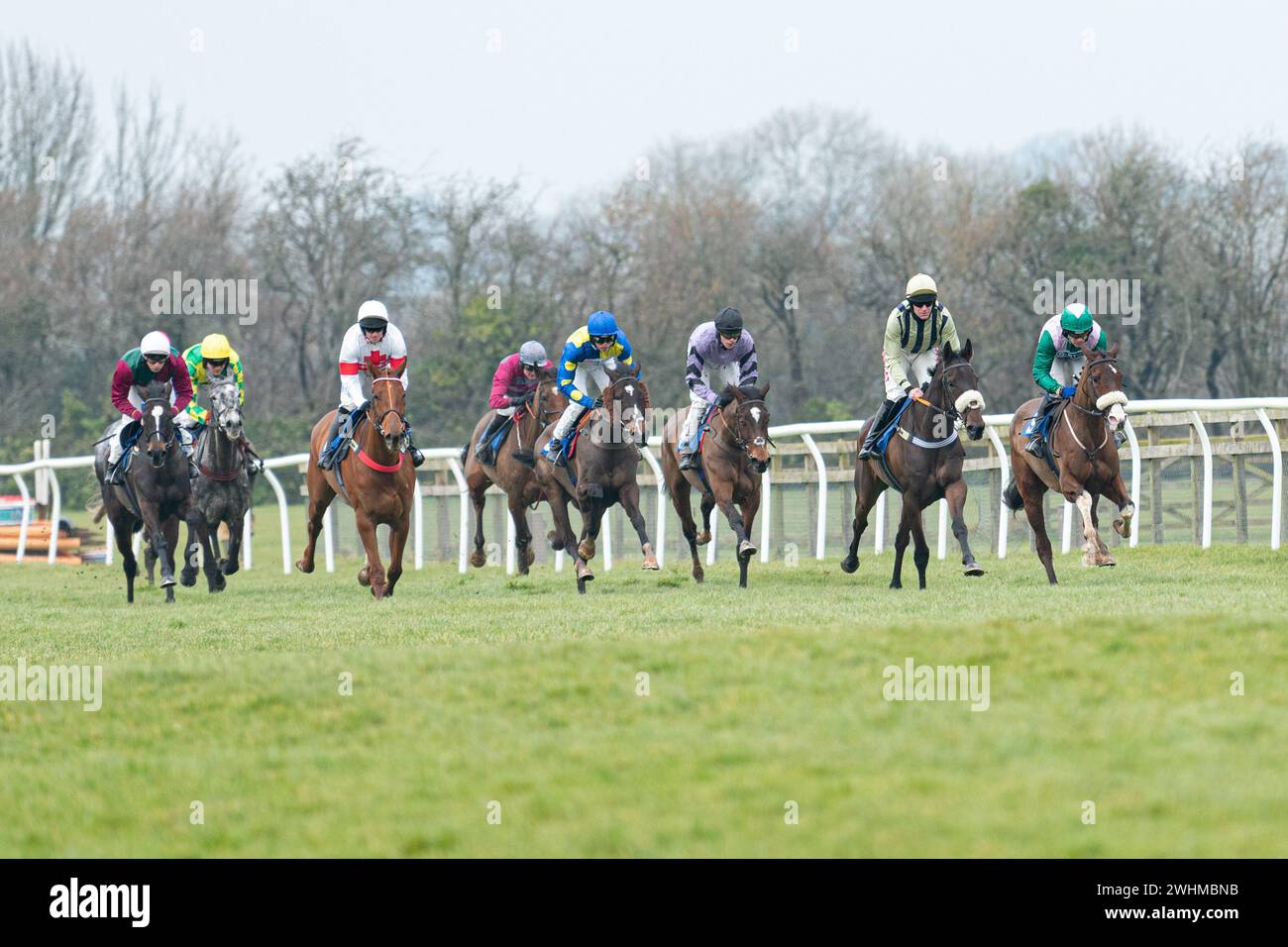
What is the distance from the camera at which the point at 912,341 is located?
43.7ft

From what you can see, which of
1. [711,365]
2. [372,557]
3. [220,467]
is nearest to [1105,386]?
[711,365]

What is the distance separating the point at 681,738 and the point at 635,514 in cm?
750

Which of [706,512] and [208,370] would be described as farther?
[208,370]

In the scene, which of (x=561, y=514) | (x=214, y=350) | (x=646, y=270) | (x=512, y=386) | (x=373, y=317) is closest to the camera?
(x=373, y=317)

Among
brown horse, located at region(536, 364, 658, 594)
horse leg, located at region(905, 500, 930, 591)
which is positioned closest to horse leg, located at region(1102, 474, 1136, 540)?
horse leg, located at region(905, 500, 930, 591)

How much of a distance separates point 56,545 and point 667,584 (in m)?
12.8

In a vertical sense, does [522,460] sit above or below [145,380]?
below

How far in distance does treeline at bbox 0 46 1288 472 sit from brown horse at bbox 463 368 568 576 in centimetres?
2214

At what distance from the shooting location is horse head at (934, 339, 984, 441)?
12.2 meters

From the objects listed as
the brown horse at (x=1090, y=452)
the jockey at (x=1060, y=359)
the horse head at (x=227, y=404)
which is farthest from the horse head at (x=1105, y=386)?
the horse head at (x=227, y=404)

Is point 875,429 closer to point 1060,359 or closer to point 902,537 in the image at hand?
point 902,537

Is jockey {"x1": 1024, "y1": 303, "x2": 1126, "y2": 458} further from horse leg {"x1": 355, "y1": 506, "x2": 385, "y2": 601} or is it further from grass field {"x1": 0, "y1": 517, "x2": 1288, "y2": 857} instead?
horse leg {"x1": 355, "y1": 506, "x2": 385, "y2": 601}
